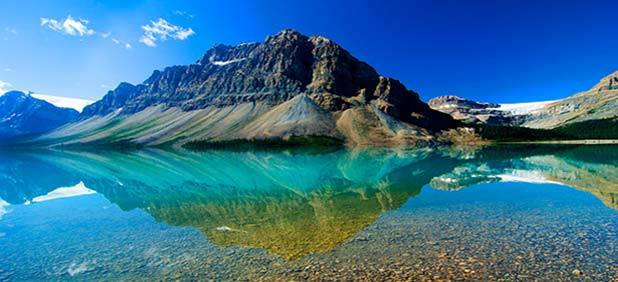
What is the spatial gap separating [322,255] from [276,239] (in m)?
4.23

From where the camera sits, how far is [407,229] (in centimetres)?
2375

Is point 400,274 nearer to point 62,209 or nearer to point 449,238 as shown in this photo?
point 449,238

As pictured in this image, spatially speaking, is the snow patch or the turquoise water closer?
the turquoise water

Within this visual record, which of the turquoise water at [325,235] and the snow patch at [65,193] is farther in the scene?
the snow patch at [65,193]

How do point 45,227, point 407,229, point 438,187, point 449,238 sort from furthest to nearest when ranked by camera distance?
point 438,187, point 45,227, point 407,229, point 449,238

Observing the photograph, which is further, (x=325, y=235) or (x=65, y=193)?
(x=65, y=193)

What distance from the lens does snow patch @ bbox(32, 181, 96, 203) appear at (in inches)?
1773

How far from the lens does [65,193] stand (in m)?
49.2

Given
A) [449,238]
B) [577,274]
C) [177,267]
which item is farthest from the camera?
[449,238]

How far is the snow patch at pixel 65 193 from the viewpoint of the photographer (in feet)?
148

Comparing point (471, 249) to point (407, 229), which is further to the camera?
point (407, 229)

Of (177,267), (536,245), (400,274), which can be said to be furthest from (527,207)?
(177,267)

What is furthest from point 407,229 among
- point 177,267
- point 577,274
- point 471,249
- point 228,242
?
point 177,267

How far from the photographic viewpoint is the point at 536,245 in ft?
64.3
